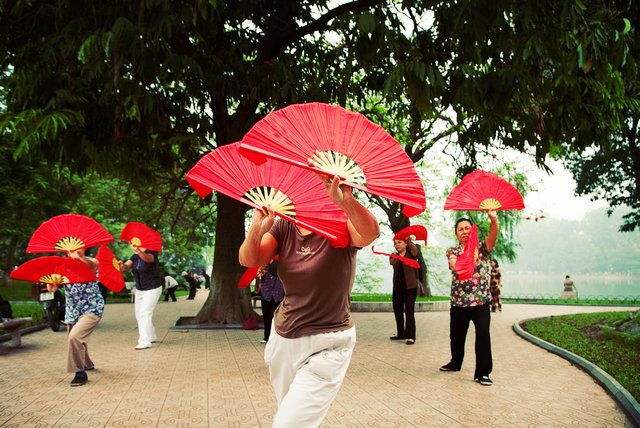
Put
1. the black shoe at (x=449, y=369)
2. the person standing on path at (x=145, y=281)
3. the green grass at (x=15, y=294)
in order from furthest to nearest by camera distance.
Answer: the green grass at (x=15, y=294)
the person standing on path at (x=145, y=281)
the black shoe at (x=449, y=369)

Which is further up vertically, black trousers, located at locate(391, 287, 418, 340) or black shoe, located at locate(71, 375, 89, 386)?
black trousers, located at locate(391, 287, 418, 340)

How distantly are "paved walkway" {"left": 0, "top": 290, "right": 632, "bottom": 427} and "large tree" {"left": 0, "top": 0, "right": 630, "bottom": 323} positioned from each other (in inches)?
134

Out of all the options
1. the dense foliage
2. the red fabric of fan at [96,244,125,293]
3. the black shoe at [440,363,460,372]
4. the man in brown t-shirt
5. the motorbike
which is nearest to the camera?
the man in brown t-shirt

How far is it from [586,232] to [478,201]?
187 m

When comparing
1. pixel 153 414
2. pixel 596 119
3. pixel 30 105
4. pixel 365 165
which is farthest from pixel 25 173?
pixel 365 165

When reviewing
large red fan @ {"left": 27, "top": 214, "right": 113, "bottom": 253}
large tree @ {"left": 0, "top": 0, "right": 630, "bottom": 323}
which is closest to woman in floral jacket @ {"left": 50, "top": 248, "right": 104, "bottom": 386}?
large red fan @ {"left": 27, "top": 214, "right": 113, "bottom": 253}

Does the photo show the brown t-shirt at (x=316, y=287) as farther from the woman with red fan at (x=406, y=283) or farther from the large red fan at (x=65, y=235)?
the woman with red fan at (x=406, y=283)

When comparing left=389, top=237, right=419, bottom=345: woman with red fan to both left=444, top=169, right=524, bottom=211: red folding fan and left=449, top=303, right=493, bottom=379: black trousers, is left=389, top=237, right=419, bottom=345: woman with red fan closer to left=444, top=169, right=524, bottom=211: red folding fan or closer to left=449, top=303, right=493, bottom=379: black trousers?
left=449, top=303, right=493, bottom=379: black trousers

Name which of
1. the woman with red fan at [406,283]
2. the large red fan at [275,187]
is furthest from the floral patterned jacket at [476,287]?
the large red fan at [275,187]

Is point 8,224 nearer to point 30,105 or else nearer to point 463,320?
point 30,105

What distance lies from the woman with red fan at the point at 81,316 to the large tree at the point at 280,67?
2.02 m

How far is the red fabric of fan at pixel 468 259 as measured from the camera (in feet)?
23.1

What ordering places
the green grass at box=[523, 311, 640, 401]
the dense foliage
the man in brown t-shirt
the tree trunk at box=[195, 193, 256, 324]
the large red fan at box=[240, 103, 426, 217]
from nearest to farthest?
the large red fan at box=[240, 103, 426, 217]
the man in brown t-shirt
the green grass at box=[523, 311, 640, 401]
the tree trunk at box=[195, 193, 256, 324]
the dense foliage

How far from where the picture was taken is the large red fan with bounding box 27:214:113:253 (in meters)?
7.29
